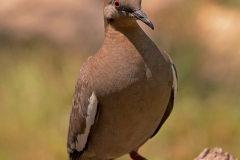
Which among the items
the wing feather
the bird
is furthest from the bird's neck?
the wing feather

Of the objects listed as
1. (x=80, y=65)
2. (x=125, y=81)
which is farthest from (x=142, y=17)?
(x=80, y=65)

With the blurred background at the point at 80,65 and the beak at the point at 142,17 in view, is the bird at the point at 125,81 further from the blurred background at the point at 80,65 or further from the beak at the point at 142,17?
the blurred background at the point at 80,65

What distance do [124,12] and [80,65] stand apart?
12.7 feet

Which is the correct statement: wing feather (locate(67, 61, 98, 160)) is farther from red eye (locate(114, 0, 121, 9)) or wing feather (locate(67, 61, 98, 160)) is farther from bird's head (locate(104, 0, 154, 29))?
red eye (locate(114, 0, 121, 9))

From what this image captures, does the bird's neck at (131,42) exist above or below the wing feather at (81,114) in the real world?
above

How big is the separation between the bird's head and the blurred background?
8.55 ft

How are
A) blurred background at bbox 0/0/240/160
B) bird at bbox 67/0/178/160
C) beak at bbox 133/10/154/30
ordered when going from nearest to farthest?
beak at bbox 133/10/154/30 → bird at bbox 67/0/178/160 → blurred background at bbox 0/0/240/160

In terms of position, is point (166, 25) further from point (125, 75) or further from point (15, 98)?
point (125, 75)

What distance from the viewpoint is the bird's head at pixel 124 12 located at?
4.43 m

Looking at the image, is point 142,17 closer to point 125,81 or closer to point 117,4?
point 117,4

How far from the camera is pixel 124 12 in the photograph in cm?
448

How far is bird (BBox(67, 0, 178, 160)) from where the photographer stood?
461cm

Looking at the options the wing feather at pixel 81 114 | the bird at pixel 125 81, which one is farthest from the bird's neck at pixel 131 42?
the wing feather at pixel 81 114

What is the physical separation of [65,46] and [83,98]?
4.01 meters
